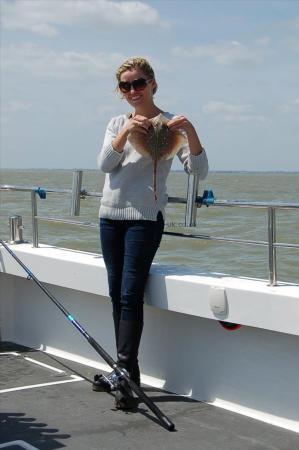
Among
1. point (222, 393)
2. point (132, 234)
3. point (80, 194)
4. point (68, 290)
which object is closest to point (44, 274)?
point (68, 290)

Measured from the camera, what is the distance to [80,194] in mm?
4695

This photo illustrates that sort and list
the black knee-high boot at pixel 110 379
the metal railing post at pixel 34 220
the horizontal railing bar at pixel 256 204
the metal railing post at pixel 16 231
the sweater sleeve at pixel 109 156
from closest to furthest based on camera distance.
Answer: the horizontal railing bar at pixel 256 204 < the sweater sleeve at pixel 109 156 < the black knee-high boot at pixel 110 379 < the metal railing post at pixel 34 220 < the metal railing post at pixel 16 231

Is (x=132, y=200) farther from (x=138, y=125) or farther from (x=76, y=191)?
(x=76, y=191)

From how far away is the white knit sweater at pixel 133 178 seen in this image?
3773 mm

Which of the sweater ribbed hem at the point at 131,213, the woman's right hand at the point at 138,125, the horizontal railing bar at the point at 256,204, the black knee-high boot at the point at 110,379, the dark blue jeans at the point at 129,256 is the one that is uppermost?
the woman's right hand at the point at 138,125

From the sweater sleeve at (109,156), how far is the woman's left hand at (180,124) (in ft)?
1.00

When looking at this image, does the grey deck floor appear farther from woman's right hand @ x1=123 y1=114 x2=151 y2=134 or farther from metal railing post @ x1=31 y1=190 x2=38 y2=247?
woman's right hand @ x1=123 y1=114 x2=151 y2=134

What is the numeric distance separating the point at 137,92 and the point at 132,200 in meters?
0.56

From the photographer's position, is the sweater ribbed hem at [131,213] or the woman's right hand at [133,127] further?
the sweater ribbed hem at [131,213]

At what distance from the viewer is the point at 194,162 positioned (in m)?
3.78

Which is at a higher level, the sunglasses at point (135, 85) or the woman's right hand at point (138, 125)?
the sunglasses at point (135, 85)

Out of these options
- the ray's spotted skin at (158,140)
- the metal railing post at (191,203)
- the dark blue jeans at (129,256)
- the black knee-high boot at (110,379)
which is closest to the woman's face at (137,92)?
the ray's spotted skin at (158,140)

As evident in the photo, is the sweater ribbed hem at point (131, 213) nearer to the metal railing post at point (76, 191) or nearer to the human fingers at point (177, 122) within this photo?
the human fingers at point (177, 122)

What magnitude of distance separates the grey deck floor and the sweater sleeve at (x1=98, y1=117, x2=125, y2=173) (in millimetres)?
1274
